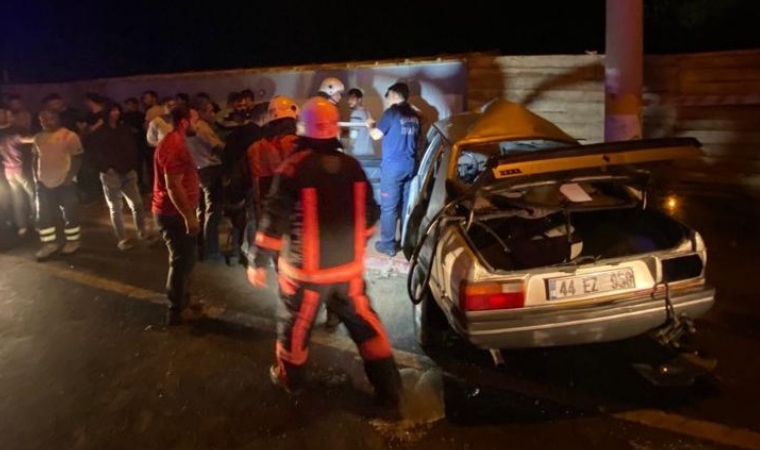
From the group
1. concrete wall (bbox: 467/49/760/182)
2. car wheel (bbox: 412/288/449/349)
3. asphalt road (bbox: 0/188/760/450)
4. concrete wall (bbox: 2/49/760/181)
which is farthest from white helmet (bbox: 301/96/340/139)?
concrete wall (bbox: 467/49/760/182)

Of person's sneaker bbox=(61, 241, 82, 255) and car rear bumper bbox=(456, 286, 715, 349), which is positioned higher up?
car rear bumper bbox=(456, 286, 715, 349)

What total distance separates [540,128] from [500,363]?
69.8 inches

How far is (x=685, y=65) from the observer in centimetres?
746

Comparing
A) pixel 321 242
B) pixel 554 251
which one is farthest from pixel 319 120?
pixel 554 251

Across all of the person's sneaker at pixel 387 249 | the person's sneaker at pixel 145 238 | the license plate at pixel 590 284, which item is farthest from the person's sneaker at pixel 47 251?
the license plate at pixel 590 284

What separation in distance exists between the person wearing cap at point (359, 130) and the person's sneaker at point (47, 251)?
3.80 meters

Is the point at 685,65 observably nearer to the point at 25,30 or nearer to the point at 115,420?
the point at 115,420

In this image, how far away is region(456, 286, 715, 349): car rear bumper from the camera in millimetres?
4059

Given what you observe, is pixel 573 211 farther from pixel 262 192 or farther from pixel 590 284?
pixel 262 192

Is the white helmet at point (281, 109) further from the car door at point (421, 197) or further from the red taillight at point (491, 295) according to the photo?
the red taillight at point (491, 295)

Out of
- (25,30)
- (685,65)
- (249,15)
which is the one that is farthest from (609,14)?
(25,30)

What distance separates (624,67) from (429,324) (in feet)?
10.4

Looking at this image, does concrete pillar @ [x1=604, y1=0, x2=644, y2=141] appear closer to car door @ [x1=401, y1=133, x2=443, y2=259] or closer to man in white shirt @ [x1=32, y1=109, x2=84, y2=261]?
car door @ [x1=401, y1=133, x2=443, y2=259]

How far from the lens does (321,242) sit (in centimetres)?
400
